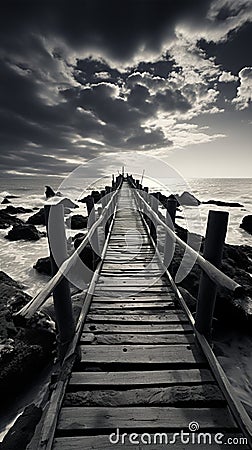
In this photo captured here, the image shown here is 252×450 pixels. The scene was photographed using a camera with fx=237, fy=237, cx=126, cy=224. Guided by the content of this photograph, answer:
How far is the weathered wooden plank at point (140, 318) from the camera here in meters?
3.46

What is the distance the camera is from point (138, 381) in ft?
8.04

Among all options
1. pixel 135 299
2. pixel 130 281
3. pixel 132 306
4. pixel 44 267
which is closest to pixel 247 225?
pixel 44 267

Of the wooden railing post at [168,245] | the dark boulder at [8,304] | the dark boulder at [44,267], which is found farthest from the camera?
the dark boulder at [44,267]

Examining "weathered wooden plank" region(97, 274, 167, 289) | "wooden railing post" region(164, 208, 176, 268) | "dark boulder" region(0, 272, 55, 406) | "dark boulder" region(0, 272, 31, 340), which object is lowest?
"dark boulder" region(0, 272, 55, 406)

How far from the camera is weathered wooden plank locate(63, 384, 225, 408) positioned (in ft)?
7.26

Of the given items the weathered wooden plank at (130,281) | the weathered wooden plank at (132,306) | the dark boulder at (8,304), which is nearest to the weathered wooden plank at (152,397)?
the weathered wooden plank at (132,306)

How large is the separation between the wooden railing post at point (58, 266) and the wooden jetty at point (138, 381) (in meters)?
0.04

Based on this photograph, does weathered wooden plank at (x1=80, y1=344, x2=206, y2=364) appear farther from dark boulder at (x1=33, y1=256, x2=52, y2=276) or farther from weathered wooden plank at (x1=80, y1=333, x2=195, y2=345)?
dark boulder at (x1=33, y1=256, x2=52, y2=276)

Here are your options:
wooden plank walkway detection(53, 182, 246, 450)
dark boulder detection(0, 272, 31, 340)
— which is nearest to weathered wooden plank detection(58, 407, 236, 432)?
wooden plank walkway detection(53, 182, 246, 450)

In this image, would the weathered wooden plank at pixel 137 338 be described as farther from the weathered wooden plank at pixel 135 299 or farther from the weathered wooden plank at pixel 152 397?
the weathered wooden plank at pixel 135 299

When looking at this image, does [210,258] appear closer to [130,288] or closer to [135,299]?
[135,299]

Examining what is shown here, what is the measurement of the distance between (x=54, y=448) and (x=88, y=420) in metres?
0.31

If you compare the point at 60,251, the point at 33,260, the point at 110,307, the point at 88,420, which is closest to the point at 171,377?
the point at 88,420

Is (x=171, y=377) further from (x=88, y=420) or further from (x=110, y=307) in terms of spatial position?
Answer: (x=110, y=307)
